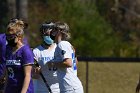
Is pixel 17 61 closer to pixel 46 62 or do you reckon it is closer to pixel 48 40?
pixel 46 62

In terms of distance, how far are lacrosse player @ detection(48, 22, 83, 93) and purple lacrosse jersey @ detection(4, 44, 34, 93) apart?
1245 millimetres

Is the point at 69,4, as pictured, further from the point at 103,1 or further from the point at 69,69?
the point at 69,69

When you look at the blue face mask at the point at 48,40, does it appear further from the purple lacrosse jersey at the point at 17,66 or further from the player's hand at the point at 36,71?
the purple lacrosse jersey at the point at 17,66

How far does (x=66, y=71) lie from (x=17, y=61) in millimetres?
1532

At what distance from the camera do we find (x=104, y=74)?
1680 centimetres

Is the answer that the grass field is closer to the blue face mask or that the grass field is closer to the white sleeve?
the blue face mask

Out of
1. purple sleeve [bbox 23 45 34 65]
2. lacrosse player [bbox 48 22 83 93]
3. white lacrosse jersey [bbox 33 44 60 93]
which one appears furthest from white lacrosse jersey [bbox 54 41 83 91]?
purple sleeve [bbox 23 45 34 65]

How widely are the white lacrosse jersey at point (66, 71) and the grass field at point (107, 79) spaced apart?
6.02m

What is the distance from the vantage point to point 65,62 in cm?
976

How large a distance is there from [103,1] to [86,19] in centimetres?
749

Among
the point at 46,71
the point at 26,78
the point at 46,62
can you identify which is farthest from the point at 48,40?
the point at 26,78

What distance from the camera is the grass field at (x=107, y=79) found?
16141 millimetres

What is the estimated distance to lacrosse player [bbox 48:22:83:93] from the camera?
32.1ft

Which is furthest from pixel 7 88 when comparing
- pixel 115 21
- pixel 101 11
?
pixel 115 21
